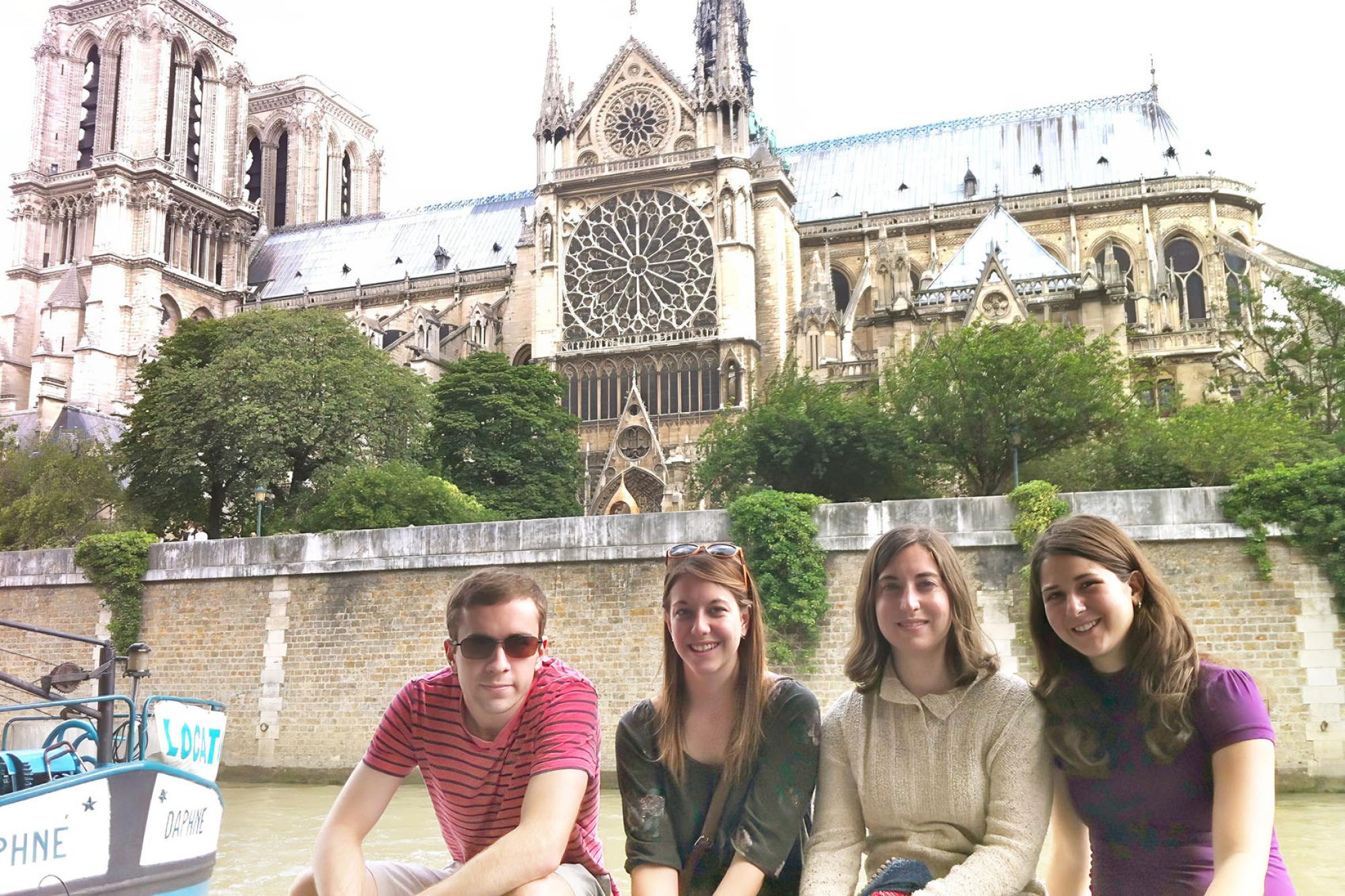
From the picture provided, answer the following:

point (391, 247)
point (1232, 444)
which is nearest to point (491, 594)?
point (1232, 444)

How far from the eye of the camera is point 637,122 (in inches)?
1459

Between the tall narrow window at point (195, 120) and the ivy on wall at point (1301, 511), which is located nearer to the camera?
the ivy on wall at point (1301, 511)

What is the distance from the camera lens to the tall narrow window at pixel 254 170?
60.5 metres

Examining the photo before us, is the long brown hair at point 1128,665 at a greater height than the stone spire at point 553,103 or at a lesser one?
lesser

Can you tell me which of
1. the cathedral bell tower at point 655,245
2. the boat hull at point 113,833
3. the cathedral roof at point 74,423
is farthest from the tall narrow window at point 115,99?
the boat hull at point 113,833

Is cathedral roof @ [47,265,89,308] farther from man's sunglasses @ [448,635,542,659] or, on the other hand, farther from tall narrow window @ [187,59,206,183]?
man's sunglasses @ [448,635,542,659]

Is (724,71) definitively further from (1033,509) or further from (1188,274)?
(1033,509)

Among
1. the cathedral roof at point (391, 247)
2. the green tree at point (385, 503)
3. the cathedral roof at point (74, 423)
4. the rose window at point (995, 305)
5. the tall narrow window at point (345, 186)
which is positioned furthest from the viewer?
the tall narrow window at point (345, 186)

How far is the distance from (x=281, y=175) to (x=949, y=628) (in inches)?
2437

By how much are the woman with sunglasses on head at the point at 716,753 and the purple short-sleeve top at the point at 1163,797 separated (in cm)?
81

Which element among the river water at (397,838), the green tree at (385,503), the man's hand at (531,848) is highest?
the green tree at (385,503)

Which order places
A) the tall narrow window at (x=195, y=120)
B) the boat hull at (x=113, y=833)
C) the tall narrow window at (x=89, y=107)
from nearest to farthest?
the boat hull at (x=113, y=833) → the tall narrow window at (x=89, y=107) → the tall narrow window at (x=195, y=120)

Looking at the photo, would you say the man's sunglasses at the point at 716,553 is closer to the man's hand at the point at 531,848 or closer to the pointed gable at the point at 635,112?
the man's hand at the point at 531,848

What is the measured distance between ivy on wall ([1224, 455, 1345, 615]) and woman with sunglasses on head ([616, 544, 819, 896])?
452 inches
